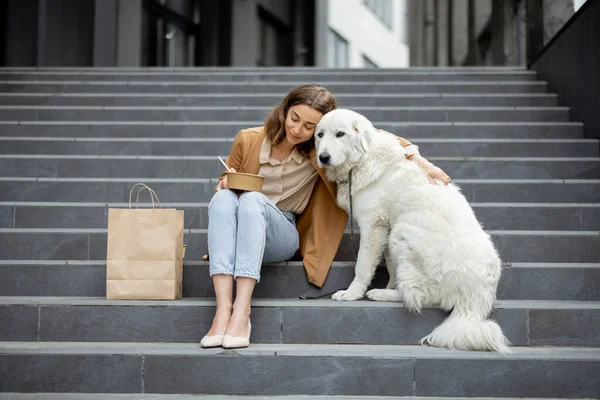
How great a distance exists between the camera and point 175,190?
5.23 m

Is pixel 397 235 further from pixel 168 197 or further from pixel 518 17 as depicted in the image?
pixel 518 17

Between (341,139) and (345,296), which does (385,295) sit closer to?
(345,296)

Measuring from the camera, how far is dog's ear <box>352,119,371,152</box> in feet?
12.5

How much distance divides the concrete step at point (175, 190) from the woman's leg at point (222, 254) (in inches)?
68.1

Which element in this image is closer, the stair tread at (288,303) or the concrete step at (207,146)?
the stair tread at (288,303)

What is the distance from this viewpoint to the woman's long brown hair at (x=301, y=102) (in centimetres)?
384

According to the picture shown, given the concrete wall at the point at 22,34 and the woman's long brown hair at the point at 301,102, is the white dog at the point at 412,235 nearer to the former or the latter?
the woman's long brown hair at the point at 301,102

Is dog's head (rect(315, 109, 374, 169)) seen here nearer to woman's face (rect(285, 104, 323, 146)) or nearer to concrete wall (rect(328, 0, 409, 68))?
woman's face (rect(285, 104, 323, 146))

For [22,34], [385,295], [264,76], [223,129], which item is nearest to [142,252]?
[385,295]

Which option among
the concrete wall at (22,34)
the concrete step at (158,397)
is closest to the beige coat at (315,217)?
the concrete step at (158,397)

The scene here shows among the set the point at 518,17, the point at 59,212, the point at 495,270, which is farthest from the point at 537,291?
the point at 518,17

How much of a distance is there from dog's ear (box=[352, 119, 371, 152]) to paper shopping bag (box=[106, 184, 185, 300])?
3.72ft

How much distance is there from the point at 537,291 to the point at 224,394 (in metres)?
1.97

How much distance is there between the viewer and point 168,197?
17.1ft
